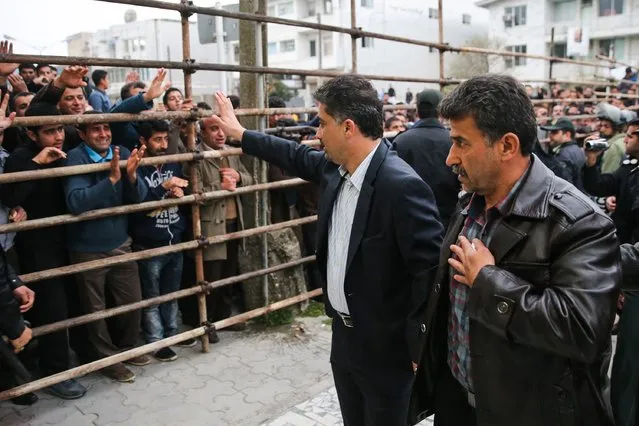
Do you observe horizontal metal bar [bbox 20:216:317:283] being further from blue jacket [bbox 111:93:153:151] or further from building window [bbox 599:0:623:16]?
building window [bbox 599:0:623:16]

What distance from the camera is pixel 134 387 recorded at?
13.1ft

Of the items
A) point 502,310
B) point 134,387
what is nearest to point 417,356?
point 502,310

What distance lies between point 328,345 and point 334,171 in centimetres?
231

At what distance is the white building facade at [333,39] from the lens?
38.3 meters

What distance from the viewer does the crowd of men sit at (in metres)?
1.65

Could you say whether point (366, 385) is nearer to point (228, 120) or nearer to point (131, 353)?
point (228, 120)

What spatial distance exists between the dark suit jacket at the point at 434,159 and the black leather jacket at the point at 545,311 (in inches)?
108

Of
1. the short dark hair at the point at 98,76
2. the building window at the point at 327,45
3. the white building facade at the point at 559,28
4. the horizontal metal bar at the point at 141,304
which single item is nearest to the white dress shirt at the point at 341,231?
the horizontal metal bar at the point at 141,304

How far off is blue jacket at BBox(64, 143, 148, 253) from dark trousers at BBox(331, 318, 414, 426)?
1.89 meters

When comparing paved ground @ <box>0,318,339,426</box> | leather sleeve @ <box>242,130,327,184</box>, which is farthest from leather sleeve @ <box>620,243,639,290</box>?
paved ground @ <box>0,318,339,426</box>

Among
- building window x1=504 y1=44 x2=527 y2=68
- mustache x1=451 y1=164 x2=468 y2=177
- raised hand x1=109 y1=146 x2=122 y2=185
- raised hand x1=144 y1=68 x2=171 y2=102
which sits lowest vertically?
raised hand x1=109 y1=146 x2=122 y2=185

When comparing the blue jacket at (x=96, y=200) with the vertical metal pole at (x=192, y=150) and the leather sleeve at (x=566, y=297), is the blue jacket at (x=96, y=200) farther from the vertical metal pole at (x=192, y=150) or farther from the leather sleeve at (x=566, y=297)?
the leather sleeve at (x=566, y=297)

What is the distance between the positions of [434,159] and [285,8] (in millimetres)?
46057

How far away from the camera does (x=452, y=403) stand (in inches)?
82.3
